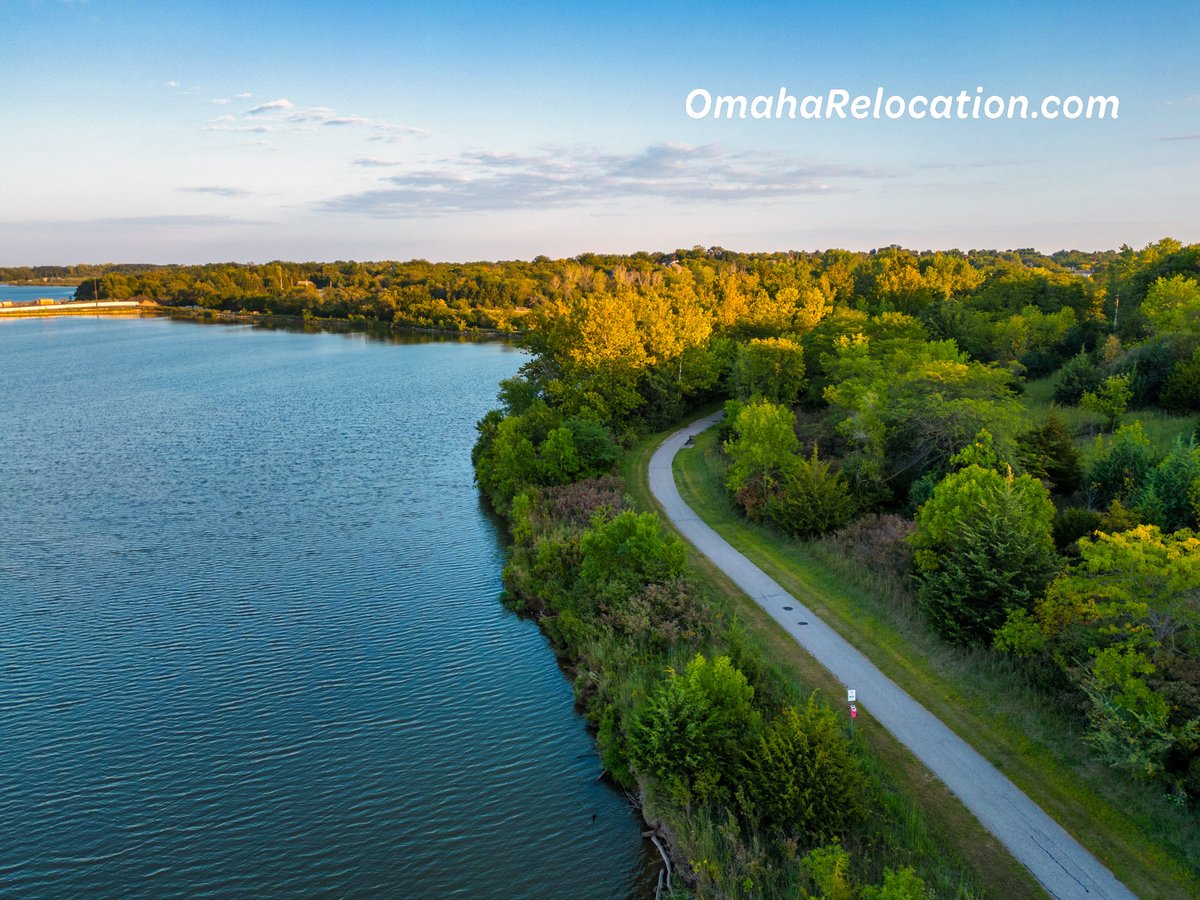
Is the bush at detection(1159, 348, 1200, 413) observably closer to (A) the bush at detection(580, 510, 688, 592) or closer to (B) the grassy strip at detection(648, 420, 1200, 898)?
(B) the grassy strip at detection(648, 420, 1200, 898)

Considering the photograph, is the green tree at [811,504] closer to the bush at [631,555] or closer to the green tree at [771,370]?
the bush at [631,555]

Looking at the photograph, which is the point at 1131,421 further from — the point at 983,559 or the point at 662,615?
the point at 662,615

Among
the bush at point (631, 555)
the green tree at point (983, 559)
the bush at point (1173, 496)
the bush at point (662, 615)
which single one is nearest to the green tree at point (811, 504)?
the bush at point (631, 555)

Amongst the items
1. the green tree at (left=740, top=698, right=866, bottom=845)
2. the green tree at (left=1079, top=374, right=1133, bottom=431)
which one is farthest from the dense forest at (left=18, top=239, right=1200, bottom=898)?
the green tree at (left=1079, top=374, right=1133, bottom=431)

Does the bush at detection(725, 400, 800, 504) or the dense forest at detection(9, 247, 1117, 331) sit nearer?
the bush at detection(725, 400, 800, 504)

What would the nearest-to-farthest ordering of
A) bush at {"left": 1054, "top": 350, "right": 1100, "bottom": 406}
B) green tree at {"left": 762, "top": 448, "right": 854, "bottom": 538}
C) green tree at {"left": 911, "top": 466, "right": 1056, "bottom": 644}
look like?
1. green tree at {"left": 911, "top": 466, "right": 1056, "bottom": 644}
2. green tree at {"left": 762, "top": 448, "right": 854, "bottom": 538}
3. bush at {"left": 1054, "top": 350, "right": 1100, "bottom": 406}

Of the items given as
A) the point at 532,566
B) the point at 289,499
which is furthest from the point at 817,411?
the point at 289,499

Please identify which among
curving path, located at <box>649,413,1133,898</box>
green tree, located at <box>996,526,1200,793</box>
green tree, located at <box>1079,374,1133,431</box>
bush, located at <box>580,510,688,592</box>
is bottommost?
curving path, located at <box>649,413,1133,898</box>
